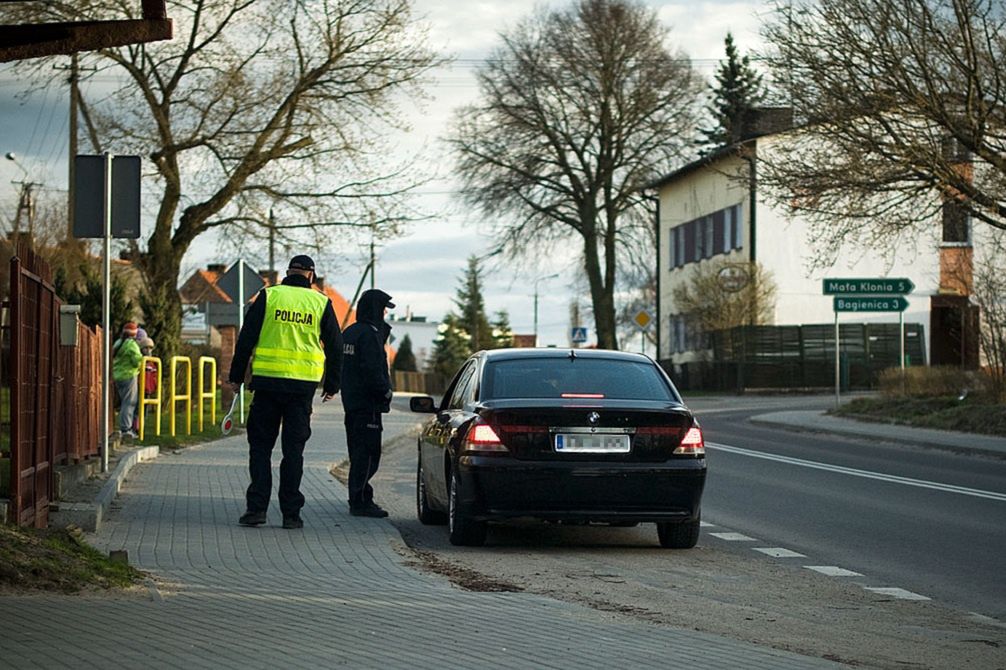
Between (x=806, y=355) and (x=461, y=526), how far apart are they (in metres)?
43.5

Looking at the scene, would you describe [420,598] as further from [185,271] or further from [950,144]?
[185,271]

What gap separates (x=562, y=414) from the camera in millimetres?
11336

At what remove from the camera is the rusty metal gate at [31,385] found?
9336 millimetres

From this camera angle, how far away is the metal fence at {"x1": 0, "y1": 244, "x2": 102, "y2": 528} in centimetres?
935

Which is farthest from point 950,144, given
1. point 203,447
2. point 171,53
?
point 171,53

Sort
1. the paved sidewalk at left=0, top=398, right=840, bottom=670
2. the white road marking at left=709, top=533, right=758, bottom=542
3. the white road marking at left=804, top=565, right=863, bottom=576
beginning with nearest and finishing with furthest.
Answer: the paved sidewalk at left=0, top=398, right=840, bottom=670, the white road marking at left=804, top=565, right=863, bottom=576, the white road marking at left=709, top=533, right=758, bottom=542

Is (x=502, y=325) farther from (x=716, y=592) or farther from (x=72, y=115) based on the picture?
(x=716, y=592)

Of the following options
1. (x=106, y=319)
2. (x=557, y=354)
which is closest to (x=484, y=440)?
(x=557, y=354)

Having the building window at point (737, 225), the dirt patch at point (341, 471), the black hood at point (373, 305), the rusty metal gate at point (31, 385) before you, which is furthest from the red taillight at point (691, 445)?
the building window at point (737, 225)

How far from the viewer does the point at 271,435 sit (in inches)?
480

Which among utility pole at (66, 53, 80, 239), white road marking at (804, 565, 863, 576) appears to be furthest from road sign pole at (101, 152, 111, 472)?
utility pole at (66, 53, 80, 239)

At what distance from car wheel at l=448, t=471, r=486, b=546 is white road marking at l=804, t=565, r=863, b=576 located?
2348 mm

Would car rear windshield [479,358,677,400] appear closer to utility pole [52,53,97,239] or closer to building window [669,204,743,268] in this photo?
utility pole [52,53,97,239]

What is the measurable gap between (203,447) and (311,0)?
16.8 metres
